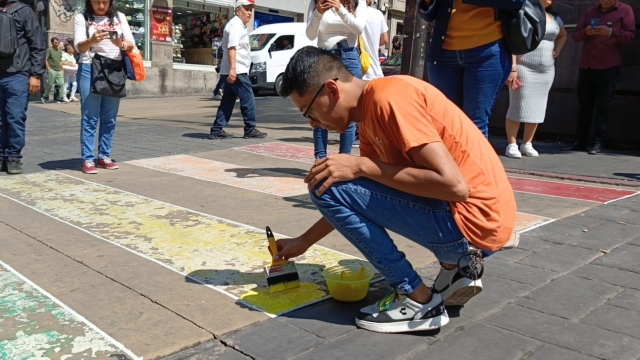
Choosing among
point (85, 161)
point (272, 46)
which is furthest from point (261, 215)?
point (272, 46)

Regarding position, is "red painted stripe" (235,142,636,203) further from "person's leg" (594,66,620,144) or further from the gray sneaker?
the gray sneaker

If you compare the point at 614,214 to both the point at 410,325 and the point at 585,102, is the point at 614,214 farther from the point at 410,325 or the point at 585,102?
the point at 585,102

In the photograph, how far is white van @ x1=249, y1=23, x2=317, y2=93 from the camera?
18.8 meters

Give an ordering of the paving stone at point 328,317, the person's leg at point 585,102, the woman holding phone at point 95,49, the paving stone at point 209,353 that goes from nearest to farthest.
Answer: the paving stone at point 209,353 → the paving stone at point 328,317 → the woman holding phone at point 95,49 → the person's leg at point 585,102

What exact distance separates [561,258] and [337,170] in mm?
1667

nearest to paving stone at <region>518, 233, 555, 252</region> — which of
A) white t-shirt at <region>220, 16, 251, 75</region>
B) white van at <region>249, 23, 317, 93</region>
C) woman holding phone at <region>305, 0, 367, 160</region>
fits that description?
woman holding phone at <region>305, 0, 367, 160</region>

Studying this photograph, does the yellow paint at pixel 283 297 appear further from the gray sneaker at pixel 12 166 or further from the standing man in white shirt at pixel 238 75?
the standing man in white shirt at pixel 238 75

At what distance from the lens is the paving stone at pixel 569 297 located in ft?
8.75

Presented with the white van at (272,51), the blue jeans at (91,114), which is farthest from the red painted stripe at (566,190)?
the white van at (272,51)

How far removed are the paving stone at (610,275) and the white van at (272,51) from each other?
15.8m

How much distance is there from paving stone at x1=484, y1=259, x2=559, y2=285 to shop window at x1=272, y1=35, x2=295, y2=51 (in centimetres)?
1683

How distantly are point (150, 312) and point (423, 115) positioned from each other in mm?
1388

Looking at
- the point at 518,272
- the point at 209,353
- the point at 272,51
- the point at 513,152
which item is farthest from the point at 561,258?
the point at 272,51

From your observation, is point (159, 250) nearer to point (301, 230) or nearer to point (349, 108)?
point (301, 230)
